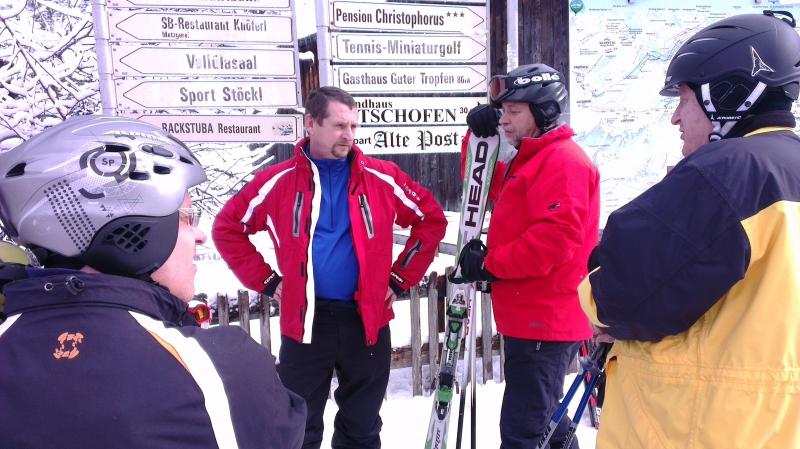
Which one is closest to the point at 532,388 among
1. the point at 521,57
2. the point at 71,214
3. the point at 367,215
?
the point at 367,215

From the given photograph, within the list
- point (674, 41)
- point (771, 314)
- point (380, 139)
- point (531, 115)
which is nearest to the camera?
point (771, 314)

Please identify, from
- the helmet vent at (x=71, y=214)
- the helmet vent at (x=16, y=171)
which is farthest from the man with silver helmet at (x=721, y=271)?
the helmet vent at (x=16, y=171)

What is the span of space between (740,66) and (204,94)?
332cm

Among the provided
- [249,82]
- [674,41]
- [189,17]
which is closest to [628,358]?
[249,82]

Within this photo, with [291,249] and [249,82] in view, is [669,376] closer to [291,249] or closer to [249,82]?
[291,249]

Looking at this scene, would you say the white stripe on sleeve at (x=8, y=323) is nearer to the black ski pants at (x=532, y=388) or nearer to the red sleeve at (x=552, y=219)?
the red sleeve at (x=552, y=219)

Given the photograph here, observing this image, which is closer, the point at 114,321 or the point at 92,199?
the point at 114,321

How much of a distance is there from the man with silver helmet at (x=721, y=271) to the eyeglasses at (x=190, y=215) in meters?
1.10

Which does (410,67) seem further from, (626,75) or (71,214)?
(71,214)

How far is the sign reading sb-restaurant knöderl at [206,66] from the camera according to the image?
3.61 m

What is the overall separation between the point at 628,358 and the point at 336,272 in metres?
1.65

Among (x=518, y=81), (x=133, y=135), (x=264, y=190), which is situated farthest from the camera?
(x=264, y=190)

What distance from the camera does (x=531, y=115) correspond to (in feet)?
9.10

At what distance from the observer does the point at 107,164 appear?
109 centimetres
